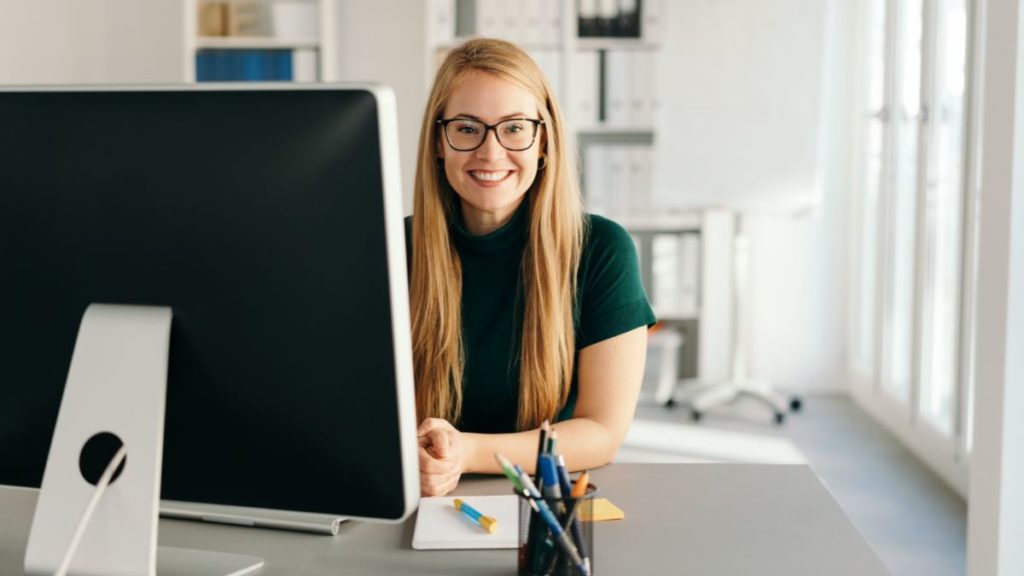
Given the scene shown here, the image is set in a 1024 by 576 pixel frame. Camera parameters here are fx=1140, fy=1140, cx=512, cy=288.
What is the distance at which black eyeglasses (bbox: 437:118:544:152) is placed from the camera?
5.62 feet

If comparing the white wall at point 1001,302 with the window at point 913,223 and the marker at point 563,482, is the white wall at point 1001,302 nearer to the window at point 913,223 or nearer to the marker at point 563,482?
the window at point 913,223

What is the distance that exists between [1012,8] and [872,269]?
2.87 metres

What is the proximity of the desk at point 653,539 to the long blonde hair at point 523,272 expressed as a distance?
0.26 metres

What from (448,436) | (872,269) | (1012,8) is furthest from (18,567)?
(872,269)

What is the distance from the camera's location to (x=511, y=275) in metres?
1.77

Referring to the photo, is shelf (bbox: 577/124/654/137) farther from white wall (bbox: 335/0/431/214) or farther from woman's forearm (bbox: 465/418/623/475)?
woman's forearm (bbox: 465/418/623/475)

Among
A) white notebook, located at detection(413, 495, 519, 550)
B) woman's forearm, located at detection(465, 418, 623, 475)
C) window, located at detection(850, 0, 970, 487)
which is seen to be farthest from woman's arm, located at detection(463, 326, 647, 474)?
window, located at detection(850, 0, 970, 487)

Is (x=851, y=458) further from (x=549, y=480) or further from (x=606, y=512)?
(x=549, y=480)

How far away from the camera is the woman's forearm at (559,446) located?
4.93 ft

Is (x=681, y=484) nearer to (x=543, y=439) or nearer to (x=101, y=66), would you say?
(x=543, y=439)

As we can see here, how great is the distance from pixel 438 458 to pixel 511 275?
17.4 inches

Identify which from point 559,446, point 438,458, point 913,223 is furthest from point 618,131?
point 438,458

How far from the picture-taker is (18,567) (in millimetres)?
1205

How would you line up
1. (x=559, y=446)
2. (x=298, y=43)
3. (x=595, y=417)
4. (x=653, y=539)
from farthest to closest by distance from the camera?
1. (x=298, y=43)
2. (x=595, y=417)
3. (x=559, y=446)
4. (x=653, y=539)
